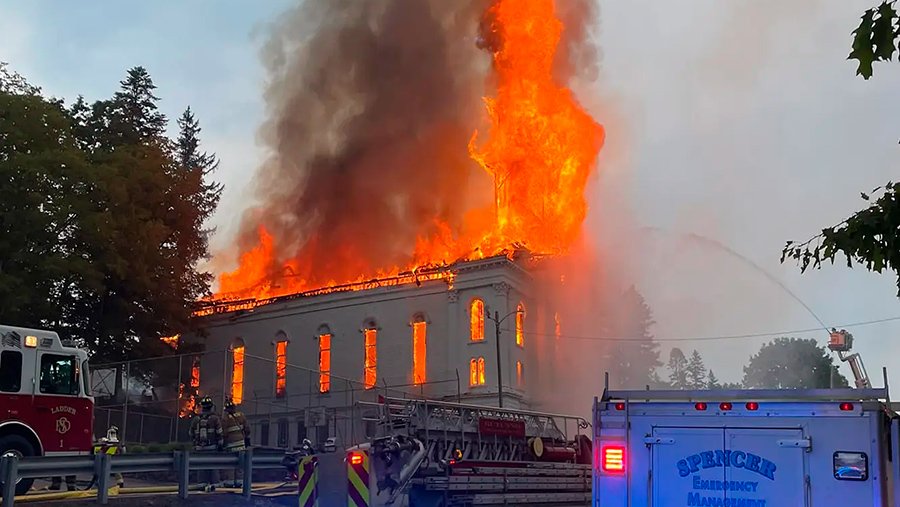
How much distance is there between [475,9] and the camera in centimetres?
5822

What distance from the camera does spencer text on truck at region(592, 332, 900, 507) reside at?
7457 millimetres

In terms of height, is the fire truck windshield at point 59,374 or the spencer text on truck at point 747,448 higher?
the fire truck windshield at point 59,374

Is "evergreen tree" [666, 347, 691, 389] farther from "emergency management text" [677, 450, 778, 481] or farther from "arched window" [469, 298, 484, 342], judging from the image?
"emergency management text" [677, 450, 778, 481]

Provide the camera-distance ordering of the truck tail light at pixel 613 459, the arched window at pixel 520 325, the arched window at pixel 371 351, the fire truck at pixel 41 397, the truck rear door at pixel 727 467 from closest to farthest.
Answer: the truck rear door at pixel 727 467, the truck tail light at pixel 613 459, the fire truck at pixel 41 397, the arched window at pixel 520 325, the arched window at pixel 371 351

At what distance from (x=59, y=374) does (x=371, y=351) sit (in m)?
33.8

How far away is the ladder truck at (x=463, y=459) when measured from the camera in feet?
45.8

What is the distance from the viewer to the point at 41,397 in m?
16.4

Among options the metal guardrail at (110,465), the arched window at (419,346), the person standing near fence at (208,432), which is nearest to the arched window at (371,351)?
the arched window at (419,346)

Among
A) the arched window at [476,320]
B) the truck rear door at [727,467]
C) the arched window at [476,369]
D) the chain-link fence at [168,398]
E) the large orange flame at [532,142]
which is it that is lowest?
the truck rear door at [727,467]

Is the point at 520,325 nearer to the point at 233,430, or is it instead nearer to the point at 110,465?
the point at 233,430

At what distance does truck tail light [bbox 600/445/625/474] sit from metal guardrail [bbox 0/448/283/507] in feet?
28.1

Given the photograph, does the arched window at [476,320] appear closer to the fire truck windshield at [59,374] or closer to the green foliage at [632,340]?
the green foliage at [632,340]

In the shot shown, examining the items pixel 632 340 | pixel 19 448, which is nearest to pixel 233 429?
pixel 19 448

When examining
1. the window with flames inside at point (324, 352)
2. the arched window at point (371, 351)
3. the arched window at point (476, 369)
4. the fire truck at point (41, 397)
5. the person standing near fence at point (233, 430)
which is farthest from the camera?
the window with flames inside at point (324, 352)
